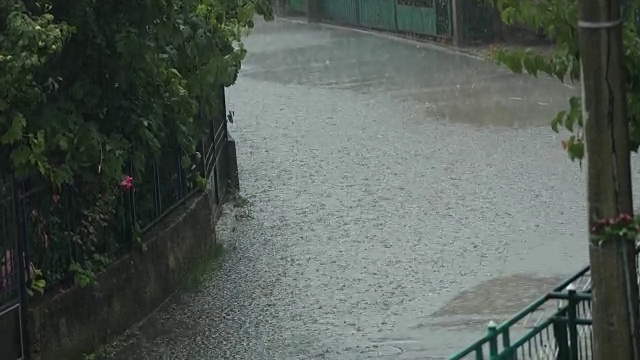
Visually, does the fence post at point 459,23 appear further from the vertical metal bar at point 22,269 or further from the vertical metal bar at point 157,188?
the vertical metal bar at point 22,269

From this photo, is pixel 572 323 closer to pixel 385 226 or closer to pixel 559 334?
pixel 559 334

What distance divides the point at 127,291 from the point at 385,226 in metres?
3.33

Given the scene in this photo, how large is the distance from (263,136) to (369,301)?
27.7ft

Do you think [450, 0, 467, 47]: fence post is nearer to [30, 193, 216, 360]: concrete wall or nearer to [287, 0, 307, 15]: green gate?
[287, 0, 307, 15]: green gate

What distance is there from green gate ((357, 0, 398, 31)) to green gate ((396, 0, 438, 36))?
13.9 inches

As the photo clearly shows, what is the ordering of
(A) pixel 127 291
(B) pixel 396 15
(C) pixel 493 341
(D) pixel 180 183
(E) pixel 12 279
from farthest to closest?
(B) pixel 396 15
(D) pixel 180 183
(A) pixel 127 291
(E) pixel 12 279
(C) pixel 493 341

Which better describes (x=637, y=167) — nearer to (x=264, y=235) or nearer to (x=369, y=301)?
(x=264, y=235)

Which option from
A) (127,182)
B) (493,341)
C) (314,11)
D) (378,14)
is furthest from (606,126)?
(314,11)

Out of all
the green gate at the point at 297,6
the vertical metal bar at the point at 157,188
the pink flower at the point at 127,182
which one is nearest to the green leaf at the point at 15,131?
the pink flower at the point at 127,182

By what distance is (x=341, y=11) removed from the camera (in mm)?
33781

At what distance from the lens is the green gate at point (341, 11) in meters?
32.7

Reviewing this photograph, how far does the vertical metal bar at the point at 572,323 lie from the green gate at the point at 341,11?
25992 millimetres

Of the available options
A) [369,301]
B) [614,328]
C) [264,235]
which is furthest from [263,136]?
[614,328]

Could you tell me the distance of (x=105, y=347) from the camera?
32.5 feet
